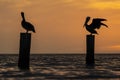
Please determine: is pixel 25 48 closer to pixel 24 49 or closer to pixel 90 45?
pixel 24 49

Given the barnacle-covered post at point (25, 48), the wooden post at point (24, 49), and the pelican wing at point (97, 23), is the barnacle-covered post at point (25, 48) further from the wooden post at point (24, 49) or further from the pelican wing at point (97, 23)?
the pelican wing at point (97, 23)

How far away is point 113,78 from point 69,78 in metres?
1.94

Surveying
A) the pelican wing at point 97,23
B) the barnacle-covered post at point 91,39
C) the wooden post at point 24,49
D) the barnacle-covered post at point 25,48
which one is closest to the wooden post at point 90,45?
the barnacle-covered post at point 91,39

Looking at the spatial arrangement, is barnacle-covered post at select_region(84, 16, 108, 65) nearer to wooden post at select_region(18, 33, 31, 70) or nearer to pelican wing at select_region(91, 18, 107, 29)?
pelican wing at select_region(91, 18, 107, 29)

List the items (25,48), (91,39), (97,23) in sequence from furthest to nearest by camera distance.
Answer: (97,23) → (91,39) → (25,48)

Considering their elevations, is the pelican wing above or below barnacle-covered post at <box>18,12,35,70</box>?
above

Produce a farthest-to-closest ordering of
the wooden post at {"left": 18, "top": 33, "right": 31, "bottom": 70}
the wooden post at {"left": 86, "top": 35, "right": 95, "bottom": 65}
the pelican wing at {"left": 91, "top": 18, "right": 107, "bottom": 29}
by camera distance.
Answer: the pelican wing at {"left": 91, "top": 18, "right": 107, "bottom": 29}
the wooden post at {"left": 86, "top": 35, "right": 95, "bottom": 65}
the wooden post at {"left": 18, "top": 33, "right": 31, "bottom": 70}

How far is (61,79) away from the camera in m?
20.1

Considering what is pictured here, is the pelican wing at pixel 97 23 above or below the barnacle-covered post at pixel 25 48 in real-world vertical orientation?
above

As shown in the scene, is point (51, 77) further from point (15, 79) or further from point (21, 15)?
point (21, 15)

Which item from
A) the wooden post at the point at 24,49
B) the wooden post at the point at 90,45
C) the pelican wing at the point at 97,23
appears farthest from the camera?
the pelican wing at the point at 97,23

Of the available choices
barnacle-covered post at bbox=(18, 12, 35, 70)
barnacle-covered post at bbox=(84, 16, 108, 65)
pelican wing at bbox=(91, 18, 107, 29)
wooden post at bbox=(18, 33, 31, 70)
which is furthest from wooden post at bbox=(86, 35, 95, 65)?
wooden post at bbox=(18, 33, 31, 70)

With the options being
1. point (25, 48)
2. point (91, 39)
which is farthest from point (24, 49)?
point (91, 39)

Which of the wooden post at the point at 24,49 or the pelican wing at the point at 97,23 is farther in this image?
the pelican wing at the point at 97,23
